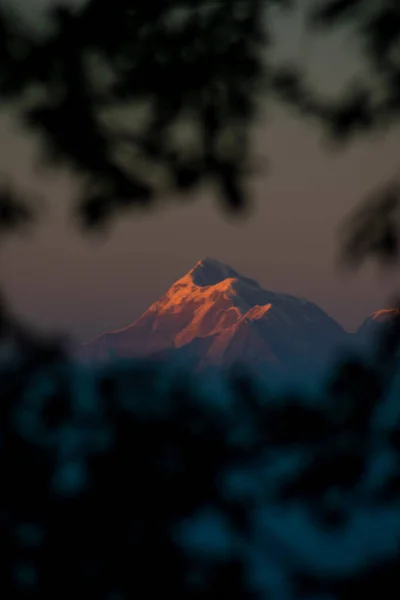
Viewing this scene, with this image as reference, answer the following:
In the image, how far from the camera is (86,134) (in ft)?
Answer: 6.34

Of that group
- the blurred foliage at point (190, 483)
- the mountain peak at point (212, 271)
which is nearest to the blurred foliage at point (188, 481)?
the blurred foliage at point (190, 483)

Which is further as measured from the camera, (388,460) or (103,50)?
(103,50)

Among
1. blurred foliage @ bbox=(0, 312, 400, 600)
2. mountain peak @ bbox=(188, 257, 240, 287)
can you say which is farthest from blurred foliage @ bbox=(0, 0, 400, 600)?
mountain peak @ bbox=(188, 257, 240, 287)

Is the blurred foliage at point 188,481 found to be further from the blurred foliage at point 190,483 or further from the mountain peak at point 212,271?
the mountain peak at point 212,271

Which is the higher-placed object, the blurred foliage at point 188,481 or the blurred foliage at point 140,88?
the blurred foliage at point 140,88

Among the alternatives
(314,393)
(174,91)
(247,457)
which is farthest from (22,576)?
(174,91)

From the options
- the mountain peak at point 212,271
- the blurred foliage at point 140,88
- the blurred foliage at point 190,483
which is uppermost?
the blurred foliage at point 140,88

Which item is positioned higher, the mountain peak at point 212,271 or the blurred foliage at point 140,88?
the blurred foliage at point 140,88

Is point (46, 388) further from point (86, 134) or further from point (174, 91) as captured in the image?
point (174, 91)

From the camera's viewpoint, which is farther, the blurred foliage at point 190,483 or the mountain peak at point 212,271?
the mountain peak at point 212,271

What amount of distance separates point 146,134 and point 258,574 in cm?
104

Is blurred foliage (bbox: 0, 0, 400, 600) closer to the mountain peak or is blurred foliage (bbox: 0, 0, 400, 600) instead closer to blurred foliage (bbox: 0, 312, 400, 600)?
blurred foliage (bbox: 0, 312, 400, 600)

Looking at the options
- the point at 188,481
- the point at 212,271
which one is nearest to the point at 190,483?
the point at 188,481

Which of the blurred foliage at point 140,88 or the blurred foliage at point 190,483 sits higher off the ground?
the blurred foliage at point 140,88
